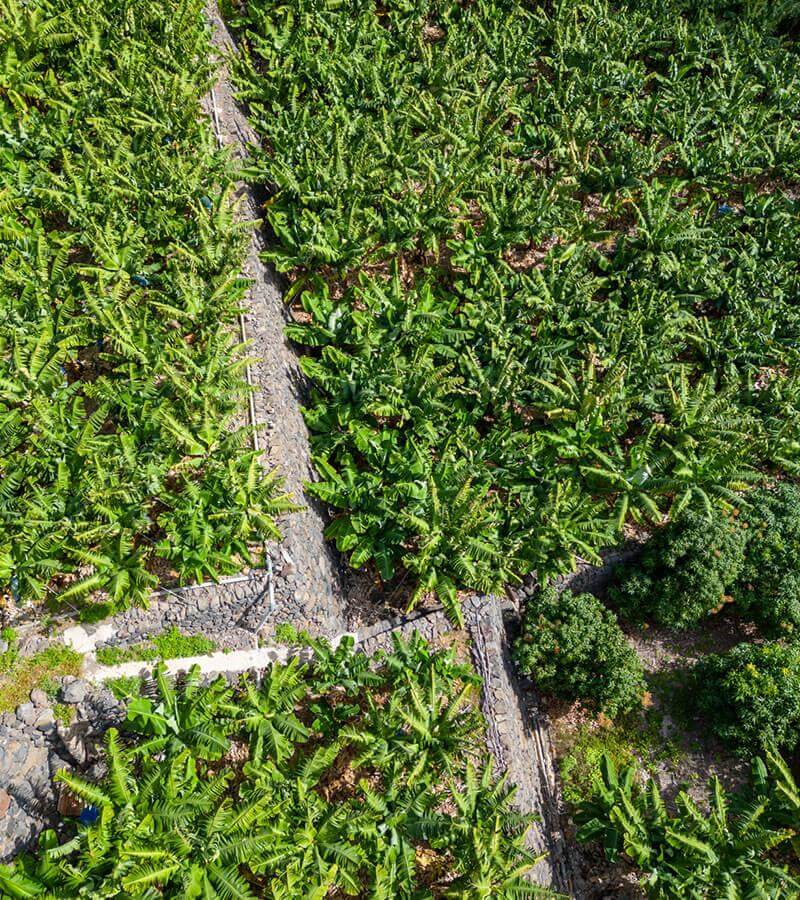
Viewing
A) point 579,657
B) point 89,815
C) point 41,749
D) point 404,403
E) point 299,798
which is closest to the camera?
point 89,815

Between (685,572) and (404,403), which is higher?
(404,403)

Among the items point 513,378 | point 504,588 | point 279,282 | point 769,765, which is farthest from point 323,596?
point 769,765

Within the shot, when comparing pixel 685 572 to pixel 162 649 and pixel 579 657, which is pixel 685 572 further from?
pixel 162 649

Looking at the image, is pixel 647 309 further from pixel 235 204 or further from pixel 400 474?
pixel 235 204

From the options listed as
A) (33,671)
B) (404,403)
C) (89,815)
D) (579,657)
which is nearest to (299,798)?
(89,815)

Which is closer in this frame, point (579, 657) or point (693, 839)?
point (693, 839)

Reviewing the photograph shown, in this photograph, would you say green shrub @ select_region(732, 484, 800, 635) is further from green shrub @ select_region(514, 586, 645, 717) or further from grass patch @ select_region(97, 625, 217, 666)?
grass patch @ select_region(97, 625, 217, 666)
